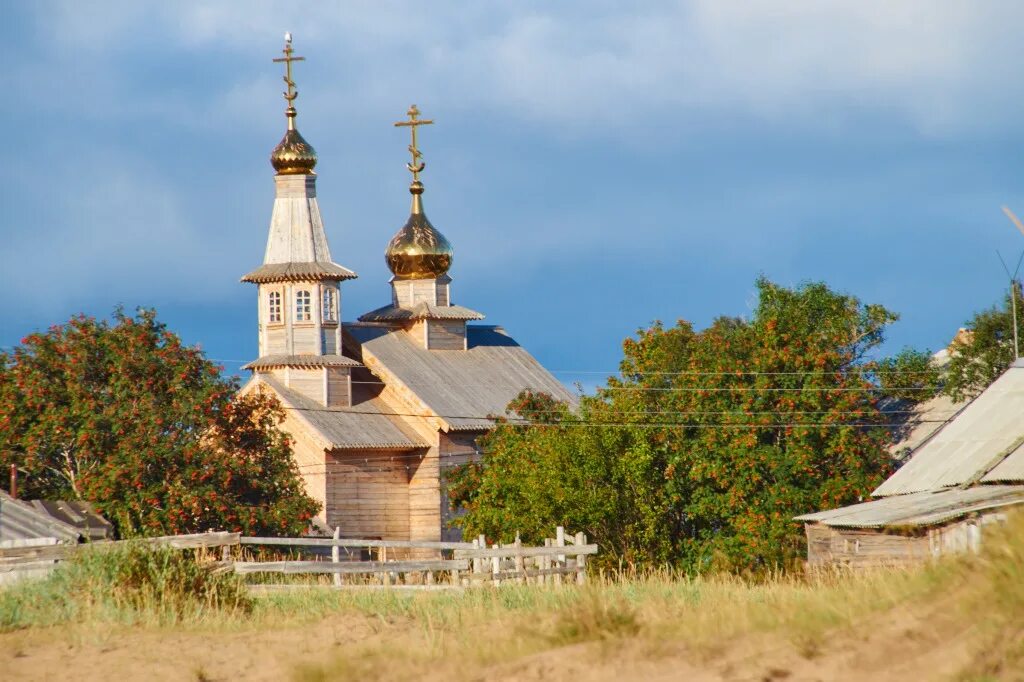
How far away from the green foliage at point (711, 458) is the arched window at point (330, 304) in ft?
37.2

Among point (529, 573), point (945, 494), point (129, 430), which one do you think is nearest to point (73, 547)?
point (529, 573)

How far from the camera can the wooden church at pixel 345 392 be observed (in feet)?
170

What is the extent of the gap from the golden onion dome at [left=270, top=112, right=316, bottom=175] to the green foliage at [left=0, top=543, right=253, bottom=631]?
3616 cm

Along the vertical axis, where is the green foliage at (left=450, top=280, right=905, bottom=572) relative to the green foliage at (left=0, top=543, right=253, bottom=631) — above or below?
above

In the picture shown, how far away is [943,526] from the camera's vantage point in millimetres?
25266

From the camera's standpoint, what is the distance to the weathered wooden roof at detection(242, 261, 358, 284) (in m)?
54.5

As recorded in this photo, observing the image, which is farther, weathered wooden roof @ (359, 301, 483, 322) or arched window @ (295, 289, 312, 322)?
weathered wooden roof @ (359, 301, 483, 322)

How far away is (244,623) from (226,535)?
8.90m

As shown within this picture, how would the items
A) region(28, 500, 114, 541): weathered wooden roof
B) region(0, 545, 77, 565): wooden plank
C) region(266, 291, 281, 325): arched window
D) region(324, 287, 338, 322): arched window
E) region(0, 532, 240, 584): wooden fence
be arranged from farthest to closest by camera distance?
region(266, 291, 281, 325): arched window
region(324, 287, 338, 322): arched window
region(28, 500, 114, 541): weathered wooden roof
region(0, 545, 77, 565): wooden plank
region(0, 532, 240, 584): wooden fence

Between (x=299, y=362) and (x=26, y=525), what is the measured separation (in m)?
23.5

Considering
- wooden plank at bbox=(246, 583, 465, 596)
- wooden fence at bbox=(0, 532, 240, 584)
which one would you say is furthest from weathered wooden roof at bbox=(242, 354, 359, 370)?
wooden plank at bbox=(246, 583, 465, 596)

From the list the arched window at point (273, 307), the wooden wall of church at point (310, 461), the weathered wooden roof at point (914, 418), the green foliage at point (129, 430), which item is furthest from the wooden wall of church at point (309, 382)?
the weathered wooden roof at point (914, 418)

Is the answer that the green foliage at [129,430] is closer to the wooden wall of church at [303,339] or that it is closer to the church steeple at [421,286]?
the wooden wall of church at [303,339]

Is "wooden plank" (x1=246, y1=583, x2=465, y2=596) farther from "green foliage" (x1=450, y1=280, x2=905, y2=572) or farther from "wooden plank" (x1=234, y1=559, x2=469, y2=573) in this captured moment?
"green foliage" (x1=450, y1=280, x2=905, y2=572)
